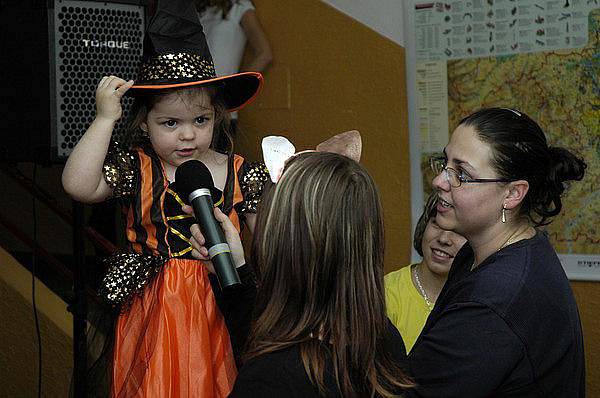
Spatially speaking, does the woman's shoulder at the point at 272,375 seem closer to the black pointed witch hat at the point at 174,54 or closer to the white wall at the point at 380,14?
the black pointed witch hat at the point at 174,54

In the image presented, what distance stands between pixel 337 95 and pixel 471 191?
2.18 metres

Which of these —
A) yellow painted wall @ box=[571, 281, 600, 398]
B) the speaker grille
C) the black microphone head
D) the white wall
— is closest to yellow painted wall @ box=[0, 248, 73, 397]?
the speaker grille

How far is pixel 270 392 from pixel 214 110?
3.62 feet

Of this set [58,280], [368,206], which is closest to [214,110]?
[368,206]

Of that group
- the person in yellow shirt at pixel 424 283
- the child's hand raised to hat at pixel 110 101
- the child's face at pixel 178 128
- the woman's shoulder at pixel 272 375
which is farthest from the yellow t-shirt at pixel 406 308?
the woman's shoulder at pixel 272 375

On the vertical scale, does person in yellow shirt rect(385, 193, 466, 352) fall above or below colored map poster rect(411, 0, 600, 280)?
below

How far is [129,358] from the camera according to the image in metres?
2.47

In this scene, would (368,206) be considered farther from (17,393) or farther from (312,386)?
(17,393)

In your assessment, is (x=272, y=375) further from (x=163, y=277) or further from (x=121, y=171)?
(x=121, y=171)

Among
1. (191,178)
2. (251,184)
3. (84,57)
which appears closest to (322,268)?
(191,178)

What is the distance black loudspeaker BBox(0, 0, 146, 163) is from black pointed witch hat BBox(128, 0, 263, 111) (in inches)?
17.8

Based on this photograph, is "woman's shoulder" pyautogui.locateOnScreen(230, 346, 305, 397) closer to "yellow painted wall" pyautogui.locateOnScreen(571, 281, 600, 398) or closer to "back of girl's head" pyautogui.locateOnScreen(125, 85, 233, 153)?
"back of girl's head" pyautogui.locateOnScreen(125, 85, 233, 153)

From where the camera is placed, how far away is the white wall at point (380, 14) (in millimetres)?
4070

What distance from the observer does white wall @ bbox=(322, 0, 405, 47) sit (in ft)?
13.4
